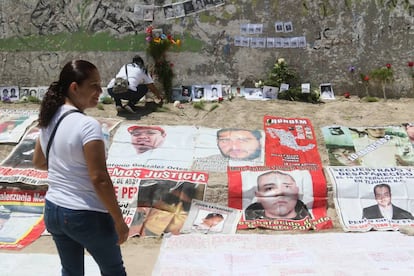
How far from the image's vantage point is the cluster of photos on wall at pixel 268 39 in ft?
25.6

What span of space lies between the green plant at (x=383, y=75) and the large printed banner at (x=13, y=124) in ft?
17.3

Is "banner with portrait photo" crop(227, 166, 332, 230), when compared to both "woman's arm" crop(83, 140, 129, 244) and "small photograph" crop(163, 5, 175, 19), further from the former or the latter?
"small photograph" crop(163, 5, 175, 19)

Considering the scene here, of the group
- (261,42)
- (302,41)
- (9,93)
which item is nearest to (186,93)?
(261,42)

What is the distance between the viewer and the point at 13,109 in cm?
738

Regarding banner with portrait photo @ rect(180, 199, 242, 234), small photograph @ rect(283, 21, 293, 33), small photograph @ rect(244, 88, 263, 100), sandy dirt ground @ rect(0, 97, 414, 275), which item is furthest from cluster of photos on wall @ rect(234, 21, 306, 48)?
banner with portrait photo @ rect(180, 199, 242, 234)

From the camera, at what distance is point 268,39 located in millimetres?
7812

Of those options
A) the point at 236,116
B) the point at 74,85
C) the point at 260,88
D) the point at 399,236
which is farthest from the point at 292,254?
the point at 260,88

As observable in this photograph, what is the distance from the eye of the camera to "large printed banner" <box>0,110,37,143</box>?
633cm

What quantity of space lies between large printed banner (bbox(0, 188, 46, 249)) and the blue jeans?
7.55ft

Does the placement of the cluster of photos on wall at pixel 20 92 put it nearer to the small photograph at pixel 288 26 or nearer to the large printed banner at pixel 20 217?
the large printed banner at pixel 20 217

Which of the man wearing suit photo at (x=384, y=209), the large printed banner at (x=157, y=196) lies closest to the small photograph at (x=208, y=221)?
the large printed banner at (x=157, y=196)

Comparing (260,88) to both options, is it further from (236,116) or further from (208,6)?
(208,6)

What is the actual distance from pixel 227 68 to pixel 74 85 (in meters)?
5.86

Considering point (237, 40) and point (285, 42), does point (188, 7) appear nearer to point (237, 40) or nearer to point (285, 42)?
point (237, 40)
